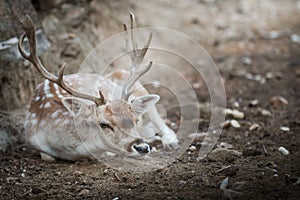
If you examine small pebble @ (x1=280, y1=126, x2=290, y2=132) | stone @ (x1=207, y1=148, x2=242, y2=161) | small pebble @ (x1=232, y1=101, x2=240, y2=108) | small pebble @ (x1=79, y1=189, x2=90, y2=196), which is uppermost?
small pebble @ (x1=79, y1=189, x2=90, y2=196)

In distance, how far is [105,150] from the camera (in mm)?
4781

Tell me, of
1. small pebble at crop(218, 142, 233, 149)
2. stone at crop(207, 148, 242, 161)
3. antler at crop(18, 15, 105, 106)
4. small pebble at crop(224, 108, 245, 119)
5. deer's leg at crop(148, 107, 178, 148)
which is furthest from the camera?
small pebble at crop(224, 108, 245, 119)

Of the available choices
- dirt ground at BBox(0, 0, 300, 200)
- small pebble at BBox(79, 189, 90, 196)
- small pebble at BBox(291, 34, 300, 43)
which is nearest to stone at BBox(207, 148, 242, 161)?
dirt ground at BBox(0, 0, 300, 200)

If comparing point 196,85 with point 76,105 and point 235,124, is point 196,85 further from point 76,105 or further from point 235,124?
point 76,105

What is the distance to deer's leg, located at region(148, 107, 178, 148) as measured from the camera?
5391 mm

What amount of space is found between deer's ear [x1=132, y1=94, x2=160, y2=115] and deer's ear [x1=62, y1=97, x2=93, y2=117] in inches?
16.2

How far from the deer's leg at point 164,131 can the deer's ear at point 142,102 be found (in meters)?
0.59

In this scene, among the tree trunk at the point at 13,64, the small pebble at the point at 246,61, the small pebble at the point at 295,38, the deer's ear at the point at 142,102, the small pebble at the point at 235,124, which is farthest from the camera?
the small pebble at the point at 295,38

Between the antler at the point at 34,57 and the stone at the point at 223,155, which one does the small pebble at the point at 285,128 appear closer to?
the stone at the point at 223,155

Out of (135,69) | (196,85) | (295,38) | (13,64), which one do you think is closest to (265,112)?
(196,85)

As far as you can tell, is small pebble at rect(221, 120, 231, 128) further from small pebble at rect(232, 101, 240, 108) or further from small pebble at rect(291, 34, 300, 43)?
small pebble at rect(291, 34, 300, 43)

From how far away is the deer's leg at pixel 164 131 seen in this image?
5391 millimetres

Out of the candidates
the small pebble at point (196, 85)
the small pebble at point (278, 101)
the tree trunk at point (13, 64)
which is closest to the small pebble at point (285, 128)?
the small pebble at point (278, 101)

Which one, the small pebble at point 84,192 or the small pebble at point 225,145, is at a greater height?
the small pebble at point 84,192
